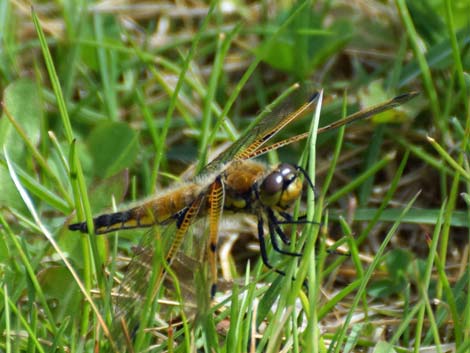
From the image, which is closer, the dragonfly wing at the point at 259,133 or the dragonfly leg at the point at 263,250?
the dragonfly leg at the point at 263,250

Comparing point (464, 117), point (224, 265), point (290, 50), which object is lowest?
point (224, 265)

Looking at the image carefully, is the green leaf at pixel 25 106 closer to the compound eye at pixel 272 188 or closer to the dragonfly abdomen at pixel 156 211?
the dragonfly abdomen at pixel 156 211

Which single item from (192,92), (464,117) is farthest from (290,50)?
(464,117)

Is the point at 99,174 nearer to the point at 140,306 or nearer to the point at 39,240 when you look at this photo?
the point at 39,240

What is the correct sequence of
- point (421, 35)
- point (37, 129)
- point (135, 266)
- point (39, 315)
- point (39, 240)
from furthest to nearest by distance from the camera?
point (421, 35), point (37, 129), point (39, 240), point (39, 315), point (135, 266)

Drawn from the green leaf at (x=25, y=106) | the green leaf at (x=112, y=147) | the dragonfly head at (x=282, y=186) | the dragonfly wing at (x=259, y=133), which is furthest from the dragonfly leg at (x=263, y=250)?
the green leaf at (x=25, y=106)

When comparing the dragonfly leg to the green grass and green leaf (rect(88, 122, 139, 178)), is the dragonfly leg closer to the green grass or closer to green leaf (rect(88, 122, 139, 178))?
the green grass

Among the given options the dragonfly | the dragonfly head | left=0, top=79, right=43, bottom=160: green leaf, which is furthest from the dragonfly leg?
left=0, top=79, right=43, bottom=160: green leaf

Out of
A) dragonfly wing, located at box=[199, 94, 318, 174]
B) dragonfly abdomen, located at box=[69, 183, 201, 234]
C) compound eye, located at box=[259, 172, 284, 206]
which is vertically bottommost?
dragonfly abdomen, located at box=[69, 183, 201, 234]

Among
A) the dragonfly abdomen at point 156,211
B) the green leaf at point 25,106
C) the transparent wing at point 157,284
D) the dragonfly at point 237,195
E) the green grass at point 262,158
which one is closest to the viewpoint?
the transparent wing at point 157,284
